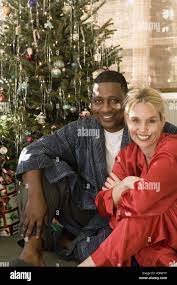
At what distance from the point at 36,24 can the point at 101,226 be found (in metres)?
1.07

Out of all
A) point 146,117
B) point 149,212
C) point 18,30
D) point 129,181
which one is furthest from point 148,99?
point 18,30

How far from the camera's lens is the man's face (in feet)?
5.59

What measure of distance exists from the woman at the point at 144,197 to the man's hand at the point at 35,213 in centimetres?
24

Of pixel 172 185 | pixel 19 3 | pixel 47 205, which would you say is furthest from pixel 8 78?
pixel 172 185

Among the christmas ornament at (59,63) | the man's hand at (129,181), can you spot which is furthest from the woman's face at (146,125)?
the christmas ornament at (59,63)

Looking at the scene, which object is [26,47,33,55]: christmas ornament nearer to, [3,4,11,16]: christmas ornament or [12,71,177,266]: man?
[3,4,11,16]: christmas ornament

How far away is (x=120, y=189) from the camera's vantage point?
59.2 inches

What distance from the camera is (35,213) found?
1.59 metres

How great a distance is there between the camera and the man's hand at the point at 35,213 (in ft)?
5.22

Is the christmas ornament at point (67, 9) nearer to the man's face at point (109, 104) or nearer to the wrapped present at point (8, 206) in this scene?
the man's face at point (109, 104)

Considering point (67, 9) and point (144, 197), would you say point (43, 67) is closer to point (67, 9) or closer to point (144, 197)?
point (67, 9)

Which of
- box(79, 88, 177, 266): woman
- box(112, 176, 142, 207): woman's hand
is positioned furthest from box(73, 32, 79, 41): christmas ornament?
box(112, 176, 142, 207): woman's hand

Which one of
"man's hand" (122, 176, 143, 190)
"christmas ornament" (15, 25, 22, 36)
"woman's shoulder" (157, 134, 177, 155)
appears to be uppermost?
"christmas ornament" (15, 25, 22, 36)
